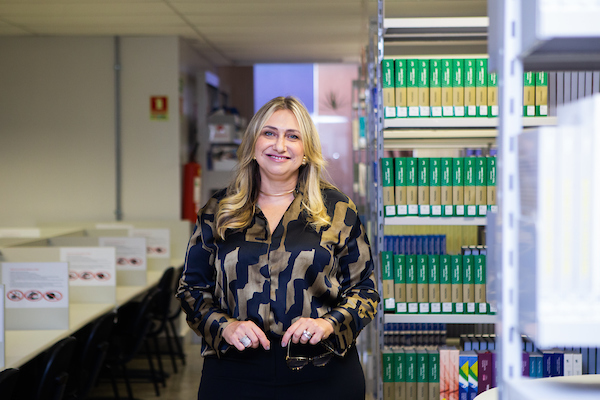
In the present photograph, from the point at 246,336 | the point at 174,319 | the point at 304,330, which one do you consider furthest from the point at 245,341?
the point at 174,319

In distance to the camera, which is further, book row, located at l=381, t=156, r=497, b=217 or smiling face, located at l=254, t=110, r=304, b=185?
book row, located at l=381, t=156, r=497, b=217

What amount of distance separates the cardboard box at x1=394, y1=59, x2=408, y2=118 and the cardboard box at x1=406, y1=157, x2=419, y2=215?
24 centimetres

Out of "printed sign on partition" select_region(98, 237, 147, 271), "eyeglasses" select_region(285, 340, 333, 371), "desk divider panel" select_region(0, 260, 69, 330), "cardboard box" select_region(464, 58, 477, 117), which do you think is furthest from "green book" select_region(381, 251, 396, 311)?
"printed sign on partition" select_region(98, 237, 147, 271)

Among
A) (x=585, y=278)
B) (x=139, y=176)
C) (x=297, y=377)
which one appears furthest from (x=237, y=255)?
(x=139, y=176)

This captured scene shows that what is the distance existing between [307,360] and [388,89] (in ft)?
4.87

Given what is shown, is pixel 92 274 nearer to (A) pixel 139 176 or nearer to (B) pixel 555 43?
(A) pixel 139 176

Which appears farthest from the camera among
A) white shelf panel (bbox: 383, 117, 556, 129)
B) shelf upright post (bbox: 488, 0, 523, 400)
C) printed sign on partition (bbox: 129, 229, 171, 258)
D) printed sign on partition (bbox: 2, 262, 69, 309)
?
printed sign on partition (bbox: 129, 229, 171, 258)

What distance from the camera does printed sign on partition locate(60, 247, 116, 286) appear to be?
3.93 m

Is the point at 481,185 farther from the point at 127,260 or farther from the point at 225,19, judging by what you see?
the point at 225,19

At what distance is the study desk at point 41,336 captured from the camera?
2807 mm

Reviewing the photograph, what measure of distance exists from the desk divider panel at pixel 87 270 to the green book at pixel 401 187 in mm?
1966

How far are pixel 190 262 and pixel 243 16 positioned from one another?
3.55 metres

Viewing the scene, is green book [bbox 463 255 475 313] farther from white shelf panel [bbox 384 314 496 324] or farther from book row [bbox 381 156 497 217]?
book row [bbox 381 156 497 217]

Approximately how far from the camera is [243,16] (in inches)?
198
